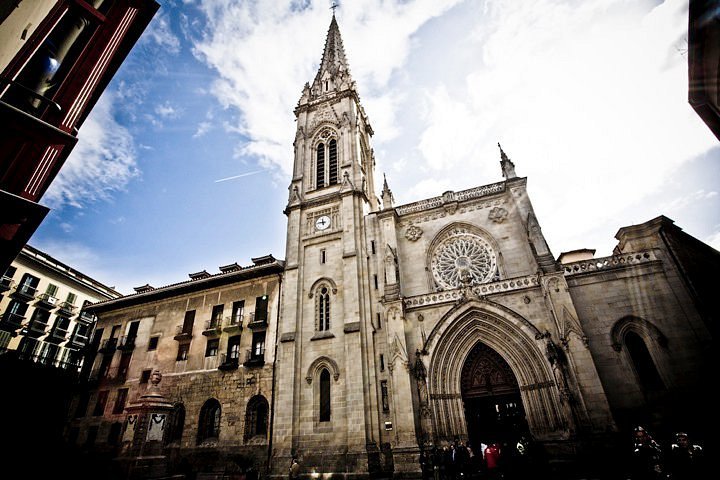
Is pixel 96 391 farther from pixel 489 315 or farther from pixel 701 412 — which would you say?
pixel 701 412

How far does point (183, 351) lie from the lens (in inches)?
872

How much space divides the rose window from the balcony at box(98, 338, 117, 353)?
23.4 m

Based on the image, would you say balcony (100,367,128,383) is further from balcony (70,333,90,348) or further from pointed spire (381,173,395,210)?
pointed spire (381,173,395,210)

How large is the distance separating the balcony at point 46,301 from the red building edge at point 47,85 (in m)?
26.9

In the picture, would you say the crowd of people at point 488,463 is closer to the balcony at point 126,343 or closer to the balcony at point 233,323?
the balcony at point 233,323

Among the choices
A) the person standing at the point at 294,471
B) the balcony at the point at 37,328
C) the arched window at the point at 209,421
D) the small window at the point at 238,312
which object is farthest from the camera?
the balcony at the point at 37,328

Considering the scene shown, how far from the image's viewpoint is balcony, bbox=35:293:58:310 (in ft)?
88.6

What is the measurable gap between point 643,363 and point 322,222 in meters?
17.6

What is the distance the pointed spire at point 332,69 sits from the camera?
2903 cm

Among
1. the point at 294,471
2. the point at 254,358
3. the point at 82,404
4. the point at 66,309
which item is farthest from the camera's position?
the point at 66,309

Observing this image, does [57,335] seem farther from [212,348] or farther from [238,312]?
[238,312]

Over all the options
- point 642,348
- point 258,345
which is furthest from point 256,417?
point 642,348

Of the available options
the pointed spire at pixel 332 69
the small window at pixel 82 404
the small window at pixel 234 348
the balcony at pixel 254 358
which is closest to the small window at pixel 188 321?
the small window at pixel 234 348

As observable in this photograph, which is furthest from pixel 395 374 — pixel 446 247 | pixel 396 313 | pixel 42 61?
pixel 42 61
